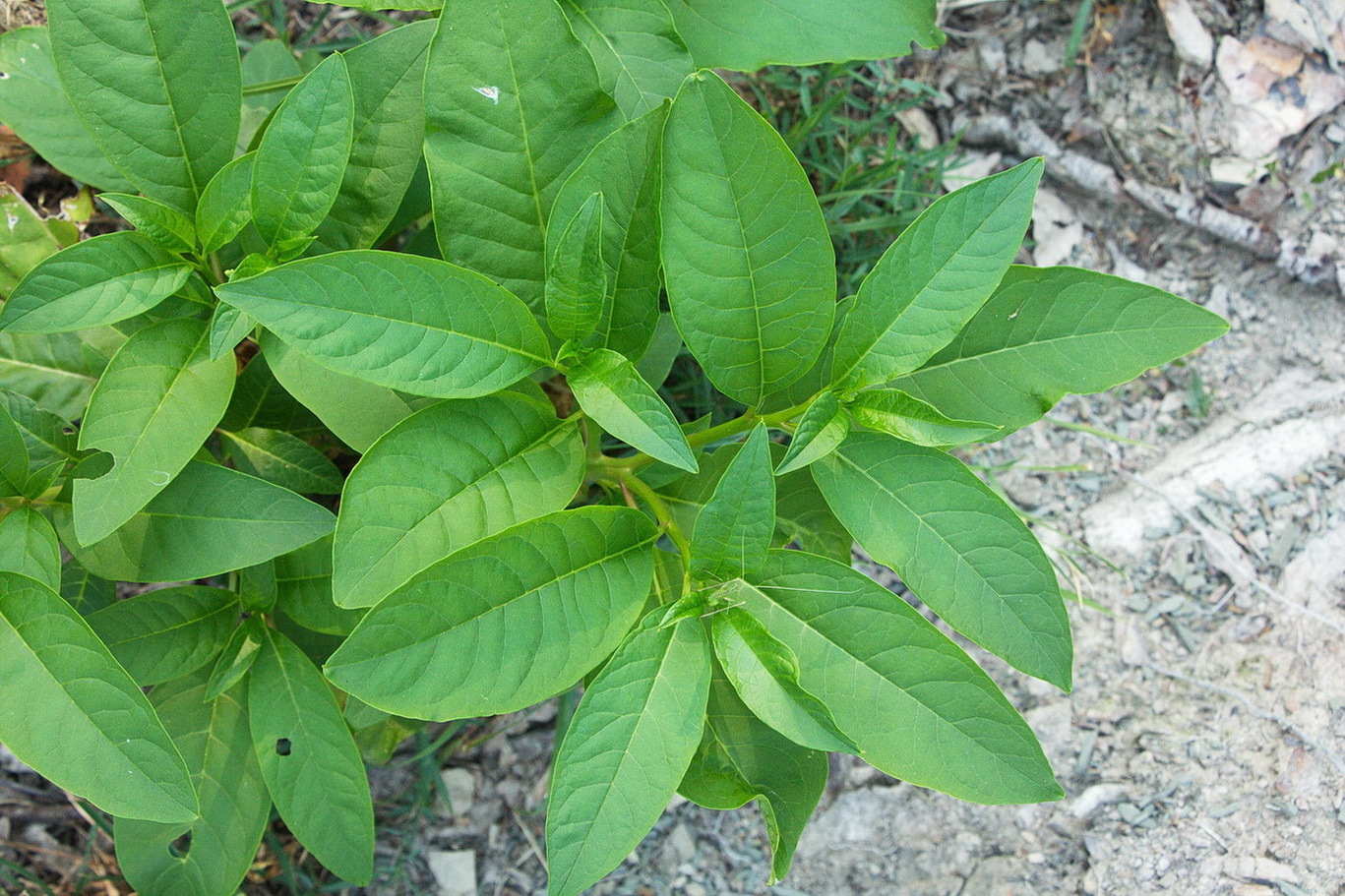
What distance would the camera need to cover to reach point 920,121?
2.64 metres

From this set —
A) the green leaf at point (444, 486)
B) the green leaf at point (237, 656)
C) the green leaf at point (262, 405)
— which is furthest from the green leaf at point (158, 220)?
the green leaf at point (237, 656)

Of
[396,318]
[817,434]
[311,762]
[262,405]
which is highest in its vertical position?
[396,318]

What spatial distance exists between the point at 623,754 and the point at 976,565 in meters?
0.57

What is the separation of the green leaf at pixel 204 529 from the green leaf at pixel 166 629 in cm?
12

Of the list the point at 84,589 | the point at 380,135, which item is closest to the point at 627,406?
the point at 380,135

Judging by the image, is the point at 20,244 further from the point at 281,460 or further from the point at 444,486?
the point at 444,486

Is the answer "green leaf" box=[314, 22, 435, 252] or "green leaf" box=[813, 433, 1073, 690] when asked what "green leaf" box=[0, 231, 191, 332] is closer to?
"green leaf" box=[314, 22, 435, 252]

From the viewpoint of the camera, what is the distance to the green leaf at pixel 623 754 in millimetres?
1249

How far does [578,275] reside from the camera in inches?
A: 51.8

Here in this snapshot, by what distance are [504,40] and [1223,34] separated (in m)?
2.05

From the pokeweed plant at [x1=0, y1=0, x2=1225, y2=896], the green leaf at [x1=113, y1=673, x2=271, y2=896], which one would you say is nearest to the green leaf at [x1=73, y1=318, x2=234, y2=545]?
the pokeweed plant at [x1=0, y1=0, x2=1225, y2=896]

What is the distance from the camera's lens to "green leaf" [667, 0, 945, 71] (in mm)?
1773

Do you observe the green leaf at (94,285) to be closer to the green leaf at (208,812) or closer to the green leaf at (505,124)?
the green leaf at (505,124)

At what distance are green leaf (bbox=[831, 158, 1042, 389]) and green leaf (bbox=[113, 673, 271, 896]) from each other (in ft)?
4.23
